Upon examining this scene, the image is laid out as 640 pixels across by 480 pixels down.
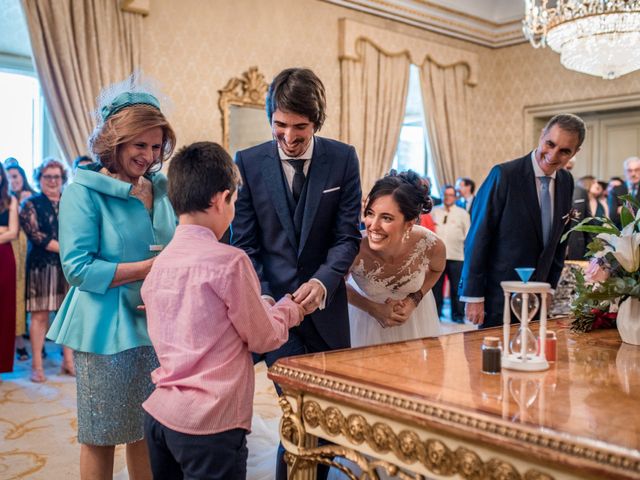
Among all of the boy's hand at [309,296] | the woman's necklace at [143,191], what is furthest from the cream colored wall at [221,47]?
the boy's hand at [309,296]

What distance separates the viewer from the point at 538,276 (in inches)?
134

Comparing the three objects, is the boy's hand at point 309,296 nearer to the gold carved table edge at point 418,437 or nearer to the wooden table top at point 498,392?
the wooden table top at point 498,392

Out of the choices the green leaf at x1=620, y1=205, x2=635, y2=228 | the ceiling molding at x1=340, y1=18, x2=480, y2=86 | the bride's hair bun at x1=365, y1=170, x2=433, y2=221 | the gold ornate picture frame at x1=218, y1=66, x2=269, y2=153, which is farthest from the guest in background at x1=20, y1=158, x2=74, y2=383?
the green leaf at x1=620, y1=205, x2=635, y2=228

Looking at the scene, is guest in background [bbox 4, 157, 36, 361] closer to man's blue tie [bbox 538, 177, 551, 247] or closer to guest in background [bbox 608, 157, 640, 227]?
man's blue tie [bbox 538, 177, 551, 247]

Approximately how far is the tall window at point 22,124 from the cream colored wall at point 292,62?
5.80ft

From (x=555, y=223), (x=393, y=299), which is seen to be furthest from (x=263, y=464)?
(x=555, y=223)

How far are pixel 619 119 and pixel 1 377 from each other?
807 cm

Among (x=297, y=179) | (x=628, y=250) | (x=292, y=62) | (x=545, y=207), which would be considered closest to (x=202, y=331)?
(x=297, y=179)

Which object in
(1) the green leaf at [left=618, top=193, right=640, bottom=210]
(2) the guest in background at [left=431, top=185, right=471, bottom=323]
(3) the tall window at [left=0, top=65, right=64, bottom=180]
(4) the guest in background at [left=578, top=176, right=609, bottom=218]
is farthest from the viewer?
(2) the guest in background at [left=431, top=185, right=471, bottom=323]

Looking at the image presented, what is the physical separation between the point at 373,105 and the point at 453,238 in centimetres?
193

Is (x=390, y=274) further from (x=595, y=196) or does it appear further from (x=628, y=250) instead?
(x=595, y=196)

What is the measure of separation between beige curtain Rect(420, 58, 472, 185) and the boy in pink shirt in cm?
777

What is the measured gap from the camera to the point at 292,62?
7.75 meters

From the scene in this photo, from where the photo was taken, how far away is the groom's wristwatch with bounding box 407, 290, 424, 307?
3.22 meters
